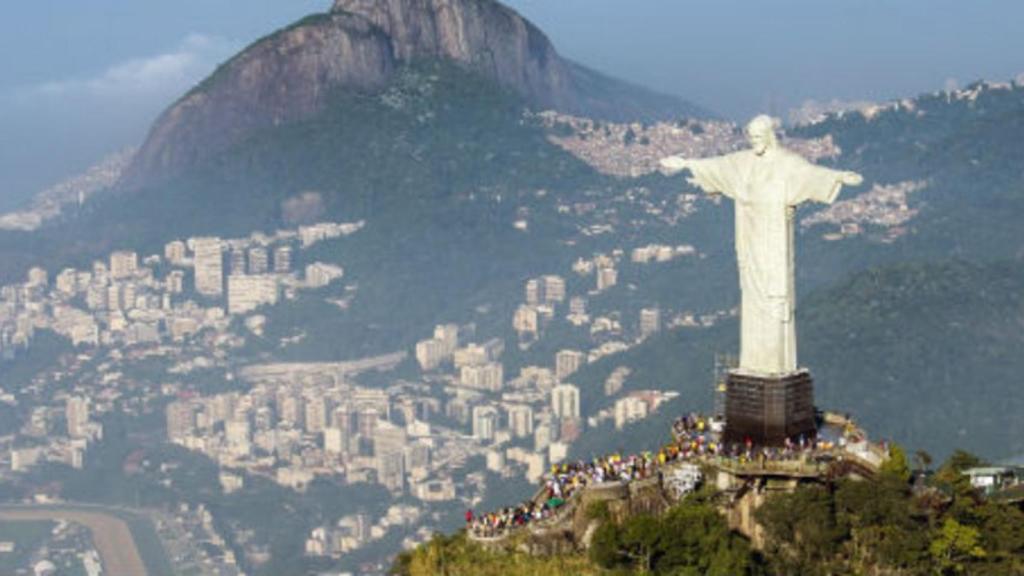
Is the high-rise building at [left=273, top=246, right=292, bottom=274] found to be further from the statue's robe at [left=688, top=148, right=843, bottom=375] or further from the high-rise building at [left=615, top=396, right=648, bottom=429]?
the statue's robe at [left=688, top=148, right=843, bottom=375]

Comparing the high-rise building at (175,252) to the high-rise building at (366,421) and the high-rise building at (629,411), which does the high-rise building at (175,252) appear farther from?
the high-rise building at (629,411)

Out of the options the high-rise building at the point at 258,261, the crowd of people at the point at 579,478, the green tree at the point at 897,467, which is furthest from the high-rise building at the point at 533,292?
the green tree at the point at 897,467

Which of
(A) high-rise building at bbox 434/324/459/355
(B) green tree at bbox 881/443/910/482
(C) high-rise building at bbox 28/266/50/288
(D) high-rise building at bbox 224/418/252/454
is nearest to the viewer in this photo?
(B) green tree at bbox 881/443/910/482

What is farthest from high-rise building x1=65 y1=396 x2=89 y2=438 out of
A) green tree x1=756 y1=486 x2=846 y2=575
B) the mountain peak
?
green tree x1=756 y1=486 x2=846 y2=575

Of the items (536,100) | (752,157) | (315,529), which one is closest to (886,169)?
(536,100)

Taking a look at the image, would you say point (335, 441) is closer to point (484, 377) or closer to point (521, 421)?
point (521, 421)

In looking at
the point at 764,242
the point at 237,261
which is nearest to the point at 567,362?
the point at 237,261
